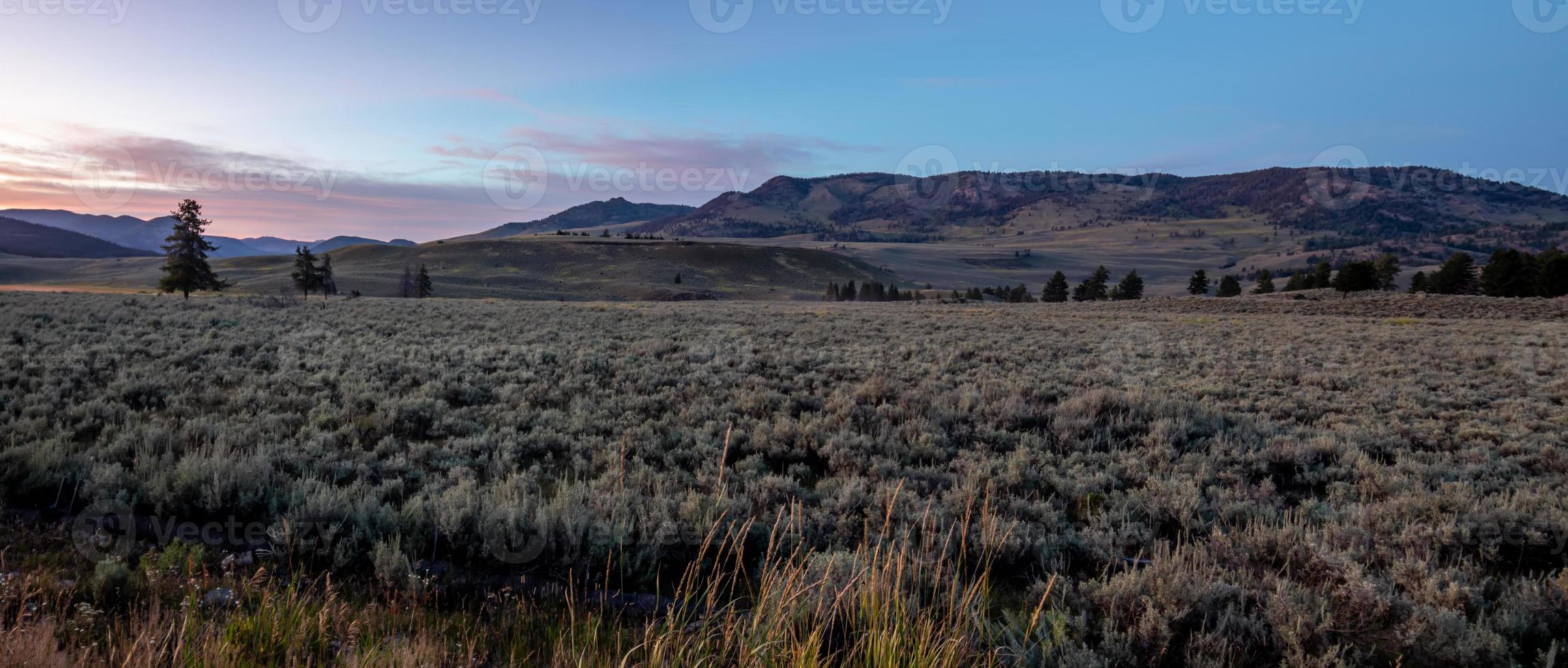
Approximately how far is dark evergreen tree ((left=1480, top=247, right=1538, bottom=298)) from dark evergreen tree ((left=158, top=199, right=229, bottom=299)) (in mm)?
84306

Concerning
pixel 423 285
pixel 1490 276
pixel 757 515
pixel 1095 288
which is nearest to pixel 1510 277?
pixel 1490 276

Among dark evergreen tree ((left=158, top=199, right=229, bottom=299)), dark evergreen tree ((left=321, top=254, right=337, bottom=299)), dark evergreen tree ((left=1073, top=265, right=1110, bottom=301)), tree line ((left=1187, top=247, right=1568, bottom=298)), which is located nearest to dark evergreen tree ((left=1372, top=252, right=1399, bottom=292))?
tree line ((left=1187, top=247, right=1568, bottom=298))

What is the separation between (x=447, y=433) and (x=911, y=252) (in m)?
194

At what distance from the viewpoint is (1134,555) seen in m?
4.55

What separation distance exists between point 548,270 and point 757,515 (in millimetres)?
120200

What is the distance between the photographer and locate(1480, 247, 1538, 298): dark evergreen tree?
4756 centimetres

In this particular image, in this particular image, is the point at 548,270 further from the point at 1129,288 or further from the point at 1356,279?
the point at 1356,279

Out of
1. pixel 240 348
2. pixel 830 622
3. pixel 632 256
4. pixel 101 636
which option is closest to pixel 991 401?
pixel 830 622

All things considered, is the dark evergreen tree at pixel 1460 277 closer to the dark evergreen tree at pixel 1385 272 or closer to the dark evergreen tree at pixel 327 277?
the dark evergreen tree at pixel 1385 272

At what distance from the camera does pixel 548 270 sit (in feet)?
382

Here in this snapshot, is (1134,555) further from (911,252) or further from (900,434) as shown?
(911,252)

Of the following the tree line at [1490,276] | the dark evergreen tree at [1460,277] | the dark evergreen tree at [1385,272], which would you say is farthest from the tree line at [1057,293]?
the dark evergreen tree at [1460,277]

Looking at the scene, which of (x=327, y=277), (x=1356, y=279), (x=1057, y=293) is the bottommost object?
(x=1057, y=293)

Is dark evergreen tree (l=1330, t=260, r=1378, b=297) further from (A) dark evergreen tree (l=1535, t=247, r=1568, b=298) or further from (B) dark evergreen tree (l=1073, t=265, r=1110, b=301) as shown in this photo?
(B) dark evergreen tree (l=1073, t=265, r=1110, b=301)
